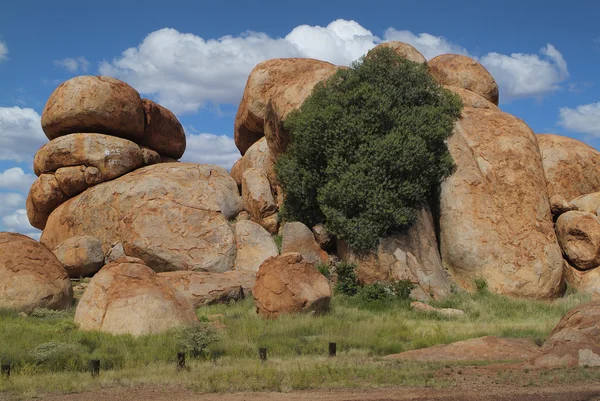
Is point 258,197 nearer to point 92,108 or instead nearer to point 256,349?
point 92,108

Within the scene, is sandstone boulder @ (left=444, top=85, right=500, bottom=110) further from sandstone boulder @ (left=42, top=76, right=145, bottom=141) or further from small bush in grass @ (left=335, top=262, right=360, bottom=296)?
sandstone boulder @ (left=42, top=76, right=145, bottom=141)

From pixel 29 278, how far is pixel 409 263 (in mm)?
13399

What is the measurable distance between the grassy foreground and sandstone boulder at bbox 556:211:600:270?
5619mm

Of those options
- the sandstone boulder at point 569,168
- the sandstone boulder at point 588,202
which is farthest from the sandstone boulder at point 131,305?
the sandstone boulder at point 569,168

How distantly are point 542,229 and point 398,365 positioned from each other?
1482 cm

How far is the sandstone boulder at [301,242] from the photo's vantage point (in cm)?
2702

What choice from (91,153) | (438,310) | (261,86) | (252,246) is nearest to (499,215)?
(438,310)

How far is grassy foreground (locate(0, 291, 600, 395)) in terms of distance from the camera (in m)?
12.9

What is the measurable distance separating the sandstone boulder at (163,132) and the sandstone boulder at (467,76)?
13604 mm

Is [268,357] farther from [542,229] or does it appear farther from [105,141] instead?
[105,141]

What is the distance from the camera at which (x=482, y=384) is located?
1254 centimetres

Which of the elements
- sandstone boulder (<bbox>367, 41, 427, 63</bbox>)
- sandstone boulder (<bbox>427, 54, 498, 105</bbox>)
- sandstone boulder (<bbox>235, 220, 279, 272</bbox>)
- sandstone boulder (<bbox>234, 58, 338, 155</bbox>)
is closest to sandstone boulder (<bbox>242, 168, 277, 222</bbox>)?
sandstone boulder (<bbox>235, 220, 279, 272</bbox>)

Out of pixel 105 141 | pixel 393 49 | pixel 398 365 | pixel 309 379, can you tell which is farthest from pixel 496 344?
pixel 105 141

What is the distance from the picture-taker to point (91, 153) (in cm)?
3064
